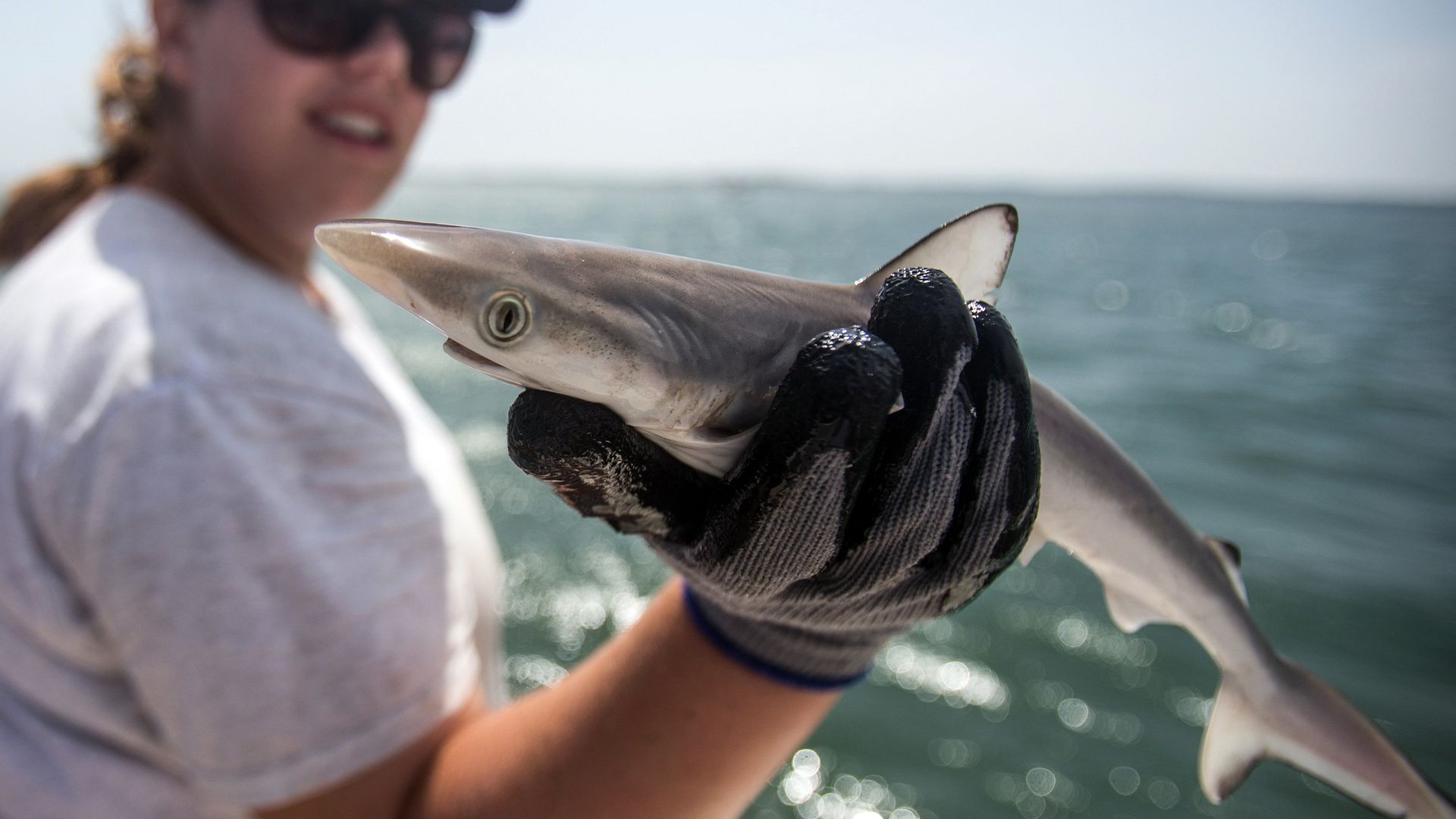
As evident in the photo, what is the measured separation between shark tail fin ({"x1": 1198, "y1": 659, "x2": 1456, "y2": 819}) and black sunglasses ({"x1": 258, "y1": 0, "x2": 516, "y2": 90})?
9.51ft

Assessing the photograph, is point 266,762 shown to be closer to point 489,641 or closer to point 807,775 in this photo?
point 489,641

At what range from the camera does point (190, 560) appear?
1504mm

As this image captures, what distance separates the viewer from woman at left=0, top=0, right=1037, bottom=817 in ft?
4.30

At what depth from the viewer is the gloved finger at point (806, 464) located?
1.21 meters

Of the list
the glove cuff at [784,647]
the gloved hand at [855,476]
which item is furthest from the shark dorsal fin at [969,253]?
the glove cuff at [784,647]

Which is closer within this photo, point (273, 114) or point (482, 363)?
point (482, 363)

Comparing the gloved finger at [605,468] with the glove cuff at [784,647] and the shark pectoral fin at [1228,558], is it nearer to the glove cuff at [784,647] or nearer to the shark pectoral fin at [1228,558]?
the glove cuff at [784,647]

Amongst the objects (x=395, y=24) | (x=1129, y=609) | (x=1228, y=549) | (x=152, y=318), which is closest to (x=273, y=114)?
(x=395, y=24)

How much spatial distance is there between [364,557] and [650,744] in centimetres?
70

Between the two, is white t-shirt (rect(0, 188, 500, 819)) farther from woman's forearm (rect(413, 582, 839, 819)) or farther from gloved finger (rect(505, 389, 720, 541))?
gloved finger (rect(505, 389, 720, 541))

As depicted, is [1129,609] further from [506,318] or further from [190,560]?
[190,560]

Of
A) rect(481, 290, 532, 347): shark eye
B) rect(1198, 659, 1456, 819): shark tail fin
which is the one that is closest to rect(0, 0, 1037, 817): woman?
rect(481, 290, 532, 347): shark eye

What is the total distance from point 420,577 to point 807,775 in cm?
398

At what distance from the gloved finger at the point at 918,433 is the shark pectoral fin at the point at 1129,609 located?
2.70ft
